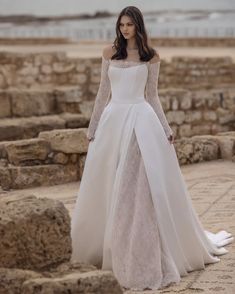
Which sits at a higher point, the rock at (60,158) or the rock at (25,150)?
the rock at (25,150)

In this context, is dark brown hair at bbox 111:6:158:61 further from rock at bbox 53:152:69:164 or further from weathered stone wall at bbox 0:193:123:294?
rock at bbox 53:152:69:164

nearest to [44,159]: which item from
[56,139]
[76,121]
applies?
[56,139]

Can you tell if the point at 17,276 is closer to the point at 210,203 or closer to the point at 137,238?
the point at 137,238

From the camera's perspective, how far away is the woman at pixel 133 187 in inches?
275

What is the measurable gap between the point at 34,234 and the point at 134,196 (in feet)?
3.79

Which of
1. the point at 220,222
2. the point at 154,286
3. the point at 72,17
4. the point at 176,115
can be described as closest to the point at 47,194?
the point at 220,222

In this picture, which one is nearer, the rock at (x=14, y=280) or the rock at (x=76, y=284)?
the rock at (x=76, y=284)

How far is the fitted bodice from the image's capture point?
24.1 ft

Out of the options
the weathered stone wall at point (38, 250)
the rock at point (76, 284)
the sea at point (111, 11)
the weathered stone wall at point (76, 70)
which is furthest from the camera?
the sea at point (111, 11)

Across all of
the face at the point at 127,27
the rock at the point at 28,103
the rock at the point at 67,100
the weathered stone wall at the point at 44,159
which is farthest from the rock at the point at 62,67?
the face at the point at 127,27

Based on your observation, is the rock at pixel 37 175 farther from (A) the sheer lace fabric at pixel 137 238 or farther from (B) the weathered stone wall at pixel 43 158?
(A) the sheer lace fabric at pixel 137 238

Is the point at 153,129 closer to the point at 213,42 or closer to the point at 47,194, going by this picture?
the point at 47,194

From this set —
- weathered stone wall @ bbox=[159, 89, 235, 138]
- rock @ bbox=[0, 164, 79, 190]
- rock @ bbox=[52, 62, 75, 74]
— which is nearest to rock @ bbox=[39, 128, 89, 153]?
rock @ bbox=[0, 164, 79, 190]

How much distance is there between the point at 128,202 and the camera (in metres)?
7.06
